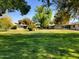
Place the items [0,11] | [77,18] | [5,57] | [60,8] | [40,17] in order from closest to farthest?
[5,57] → [60,8] → [77,18] → [0,11] → [40,17]

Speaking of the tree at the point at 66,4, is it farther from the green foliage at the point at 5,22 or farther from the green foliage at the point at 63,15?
the green foliage at the point at 5,22

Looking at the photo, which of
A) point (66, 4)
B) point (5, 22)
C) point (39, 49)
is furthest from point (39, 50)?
point (5, 22)

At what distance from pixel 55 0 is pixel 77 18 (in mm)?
5712

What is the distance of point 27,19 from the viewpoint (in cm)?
9438

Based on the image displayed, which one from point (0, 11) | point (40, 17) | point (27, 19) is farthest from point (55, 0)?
point (27, 19)

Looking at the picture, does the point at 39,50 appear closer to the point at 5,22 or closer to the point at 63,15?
the point at 63,15

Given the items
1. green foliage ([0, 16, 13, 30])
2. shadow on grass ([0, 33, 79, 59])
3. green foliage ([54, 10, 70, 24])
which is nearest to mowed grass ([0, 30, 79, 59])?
shadow on grass ([0, 33, 79, 59])

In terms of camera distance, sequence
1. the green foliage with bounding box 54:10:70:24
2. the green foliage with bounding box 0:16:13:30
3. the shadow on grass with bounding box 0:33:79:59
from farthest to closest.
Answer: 1. the green foliage with bounding box 0:16:13:30
2. the green foliage with bounding box 54:10:70:24
3. the shadow on grass with bounding box 0:33:79:59

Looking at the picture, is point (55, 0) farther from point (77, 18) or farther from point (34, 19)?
point (34, 19)

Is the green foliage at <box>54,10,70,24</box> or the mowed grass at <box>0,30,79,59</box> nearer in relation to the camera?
the mowed grass at <box>0,30,79,59</box>

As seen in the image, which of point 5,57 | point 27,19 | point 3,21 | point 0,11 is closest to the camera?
point 5,57

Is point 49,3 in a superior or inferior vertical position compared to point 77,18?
superior

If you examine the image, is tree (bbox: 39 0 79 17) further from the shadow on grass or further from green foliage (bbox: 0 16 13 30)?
green foliage (bbox: 0 16 13 30)

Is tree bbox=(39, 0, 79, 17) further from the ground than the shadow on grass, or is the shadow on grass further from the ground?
tree bbox=(39, 0, 79, 17)
